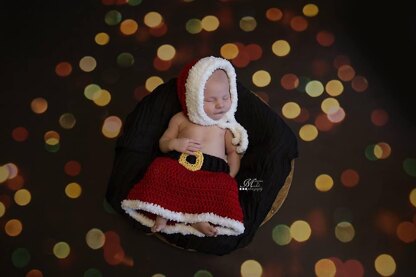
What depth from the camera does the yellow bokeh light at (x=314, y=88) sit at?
1.54 metres

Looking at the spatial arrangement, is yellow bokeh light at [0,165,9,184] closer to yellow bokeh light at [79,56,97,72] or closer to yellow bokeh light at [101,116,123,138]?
yellow bokeh light at [101,116,123,138]

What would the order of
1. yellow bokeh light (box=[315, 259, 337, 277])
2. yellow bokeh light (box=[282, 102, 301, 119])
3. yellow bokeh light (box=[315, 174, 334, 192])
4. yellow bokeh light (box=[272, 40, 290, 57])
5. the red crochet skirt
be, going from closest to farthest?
the red crochet skirt
yellow bokeh light (box=[315, 259, 337, 277])
yellow bokeh light (box=[315, 174, 334, 192])
yellow bokeh light (box=[282, 102, 301, 119])
yellow bokeh light (box=[272, 40, 290, 57])

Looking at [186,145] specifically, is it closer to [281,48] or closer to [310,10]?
[281,48]

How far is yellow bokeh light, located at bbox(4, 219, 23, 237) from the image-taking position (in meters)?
1.38

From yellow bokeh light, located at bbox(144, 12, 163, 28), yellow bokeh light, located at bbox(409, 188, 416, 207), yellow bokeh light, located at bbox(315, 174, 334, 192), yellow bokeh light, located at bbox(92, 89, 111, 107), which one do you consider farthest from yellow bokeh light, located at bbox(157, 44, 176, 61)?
yellow bokeh light, located at bbox(409, 188, 416, 207)

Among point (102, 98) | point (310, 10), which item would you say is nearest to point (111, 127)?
point (102, 98)

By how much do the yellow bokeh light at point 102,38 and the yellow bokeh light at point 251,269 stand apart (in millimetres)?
949

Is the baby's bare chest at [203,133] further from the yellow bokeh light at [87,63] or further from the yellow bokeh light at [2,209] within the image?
the yellow bokeh light at [2,209]

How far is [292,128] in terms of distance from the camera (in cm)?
149

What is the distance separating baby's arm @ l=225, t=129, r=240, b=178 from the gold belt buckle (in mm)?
109

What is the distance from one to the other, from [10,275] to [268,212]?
789mm

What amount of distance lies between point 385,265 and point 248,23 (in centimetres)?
96

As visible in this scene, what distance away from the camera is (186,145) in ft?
4.16

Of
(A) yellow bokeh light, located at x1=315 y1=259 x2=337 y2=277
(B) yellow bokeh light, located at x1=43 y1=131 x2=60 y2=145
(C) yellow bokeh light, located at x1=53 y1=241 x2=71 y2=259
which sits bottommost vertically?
(C) yellow bokeh light, located at x1=53 y1=241 x2=71 y2=259
